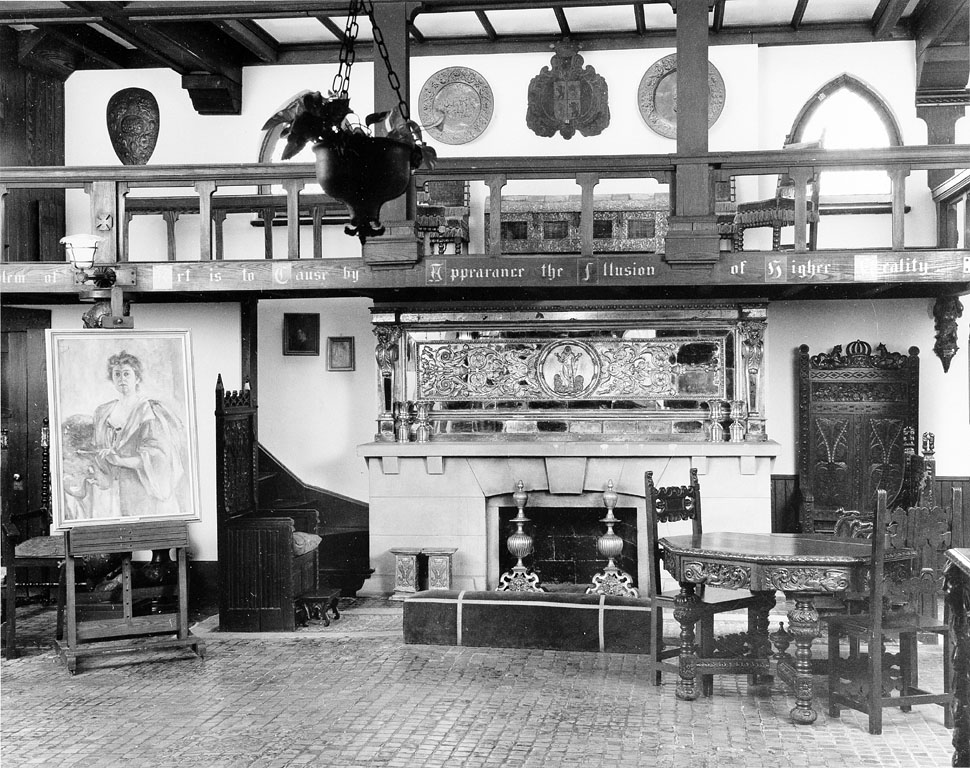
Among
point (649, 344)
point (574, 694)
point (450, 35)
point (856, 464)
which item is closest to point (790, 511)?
point (856, 464)

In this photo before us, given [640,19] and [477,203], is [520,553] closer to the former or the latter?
[477,203]

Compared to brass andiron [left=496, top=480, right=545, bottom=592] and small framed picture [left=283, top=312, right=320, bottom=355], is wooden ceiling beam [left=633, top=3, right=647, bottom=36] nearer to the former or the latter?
small framed picture [left=283, top=312, right=320, bottom=355]

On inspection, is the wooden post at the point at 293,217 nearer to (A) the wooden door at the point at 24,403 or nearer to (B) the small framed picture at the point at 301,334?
(B) the small framed picture at the point at 301,334

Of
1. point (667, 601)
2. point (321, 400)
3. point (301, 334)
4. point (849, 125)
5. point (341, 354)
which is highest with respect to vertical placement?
point (849, 125)

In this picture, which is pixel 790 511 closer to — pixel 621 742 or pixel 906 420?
pixel 906 420

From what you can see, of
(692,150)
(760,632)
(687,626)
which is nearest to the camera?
(687,626)

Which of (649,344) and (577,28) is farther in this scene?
(577,28)

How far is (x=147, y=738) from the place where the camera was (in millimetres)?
5562

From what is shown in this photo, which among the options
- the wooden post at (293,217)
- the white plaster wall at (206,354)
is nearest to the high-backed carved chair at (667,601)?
the wooden post at (293,217)

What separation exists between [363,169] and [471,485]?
201 inches

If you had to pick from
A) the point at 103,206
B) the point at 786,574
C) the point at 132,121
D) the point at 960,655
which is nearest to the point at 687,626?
the point at 786,574

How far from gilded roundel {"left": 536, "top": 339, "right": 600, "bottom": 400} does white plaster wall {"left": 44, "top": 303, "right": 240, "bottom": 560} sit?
10.7ft

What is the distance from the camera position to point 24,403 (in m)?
10.1

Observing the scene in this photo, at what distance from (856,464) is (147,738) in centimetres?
721
